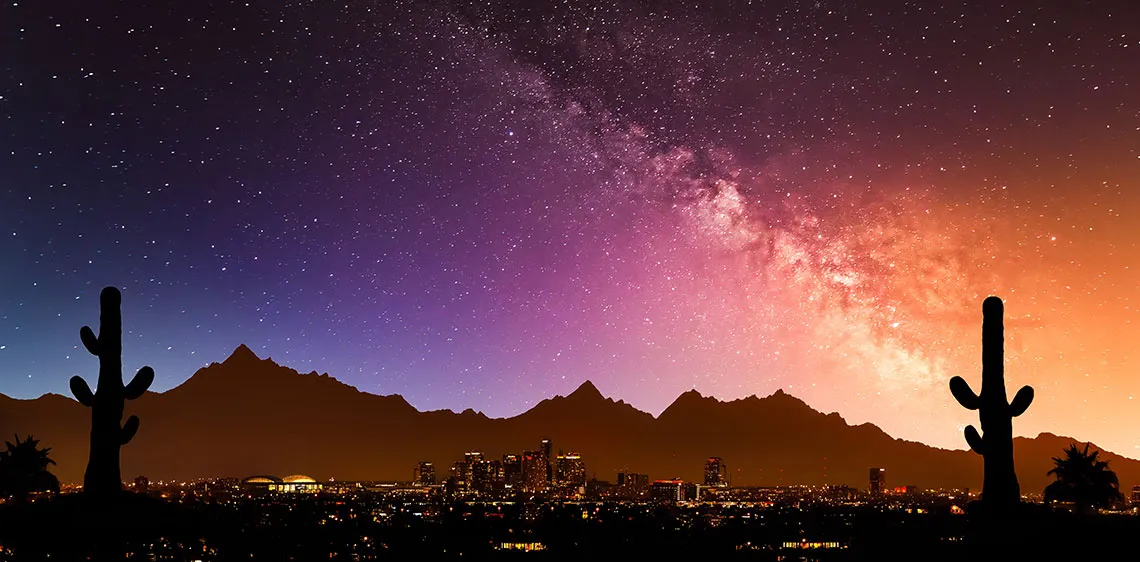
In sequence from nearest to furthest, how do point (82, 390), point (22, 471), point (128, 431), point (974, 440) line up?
point (82, 390), point (128, 431), point (974, 440), point (22, 471)

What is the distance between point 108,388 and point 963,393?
2085cm

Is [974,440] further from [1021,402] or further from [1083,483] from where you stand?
[1083,483]

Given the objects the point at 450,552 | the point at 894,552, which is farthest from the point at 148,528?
the point at 450,552

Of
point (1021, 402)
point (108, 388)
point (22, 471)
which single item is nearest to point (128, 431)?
point (108, 388)

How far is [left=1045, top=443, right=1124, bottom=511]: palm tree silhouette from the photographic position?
154 ft

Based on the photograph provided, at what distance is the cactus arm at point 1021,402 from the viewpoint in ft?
67.8

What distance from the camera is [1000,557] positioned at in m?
20.2

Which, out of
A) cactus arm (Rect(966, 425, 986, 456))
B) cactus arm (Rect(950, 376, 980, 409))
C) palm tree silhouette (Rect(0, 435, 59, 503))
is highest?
cactus arm (Rect(950, 376, 980, 409))

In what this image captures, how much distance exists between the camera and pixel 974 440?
21.3 metres

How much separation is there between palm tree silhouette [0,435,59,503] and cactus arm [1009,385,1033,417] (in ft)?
142

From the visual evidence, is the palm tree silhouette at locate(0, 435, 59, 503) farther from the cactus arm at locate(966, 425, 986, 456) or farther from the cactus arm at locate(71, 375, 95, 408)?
the cactus arm at locate(966, 425, 986, 456)

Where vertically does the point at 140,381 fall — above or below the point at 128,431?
above

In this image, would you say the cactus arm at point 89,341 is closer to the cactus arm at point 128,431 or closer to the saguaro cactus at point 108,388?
the saguaro cactus at point 108,388

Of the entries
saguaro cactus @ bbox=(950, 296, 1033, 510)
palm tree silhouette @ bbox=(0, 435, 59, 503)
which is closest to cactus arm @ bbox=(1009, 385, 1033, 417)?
saguaro cactus @ bbox=(950, 296, 1033, 510)
